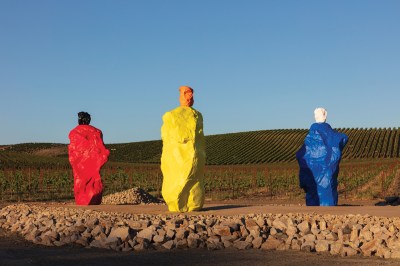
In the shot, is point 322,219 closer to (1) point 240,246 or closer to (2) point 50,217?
(1) point 240,246

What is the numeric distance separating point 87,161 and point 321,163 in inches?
275

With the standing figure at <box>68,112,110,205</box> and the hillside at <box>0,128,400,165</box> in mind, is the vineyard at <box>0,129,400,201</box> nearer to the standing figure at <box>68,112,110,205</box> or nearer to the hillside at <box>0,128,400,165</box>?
the hillside at <box>0,128,400,165</box>

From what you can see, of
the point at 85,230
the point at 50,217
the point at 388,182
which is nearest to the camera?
the point at 85,230

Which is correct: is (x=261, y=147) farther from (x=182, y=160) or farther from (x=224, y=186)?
(x=182, y=160)

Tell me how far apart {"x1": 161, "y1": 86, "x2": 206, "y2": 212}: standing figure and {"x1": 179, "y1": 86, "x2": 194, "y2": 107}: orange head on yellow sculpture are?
0.37m

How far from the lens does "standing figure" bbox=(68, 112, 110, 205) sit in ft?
53.4

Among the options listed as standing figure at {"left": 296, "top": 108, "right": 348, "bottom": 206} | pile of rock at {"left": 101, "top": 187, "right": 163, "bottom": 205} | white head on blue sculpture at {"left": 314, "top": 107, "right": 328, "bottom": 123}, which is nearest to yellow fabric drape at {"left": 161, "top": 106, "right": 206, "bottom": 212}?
standing figure at {"left": 296, "top": 108, "right": 348, "bottom": 206}

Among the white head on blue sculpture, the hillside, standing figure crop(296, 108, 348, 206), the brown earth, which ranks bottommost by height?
the brown earth

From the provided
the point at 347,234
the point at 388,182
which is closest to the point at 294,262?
the point at 347,234

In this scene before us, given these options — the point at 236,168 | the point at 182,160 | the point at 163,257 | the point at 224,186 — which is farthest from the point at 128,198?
the point at 236,168

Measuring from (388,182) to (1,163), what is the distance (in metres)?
39.5

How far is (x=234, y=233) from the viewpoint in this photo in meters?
10.2

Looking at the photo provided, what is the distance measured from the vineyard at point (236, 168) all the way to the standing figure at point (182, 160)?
16.7m

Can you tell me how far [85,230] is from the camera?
10.4m
